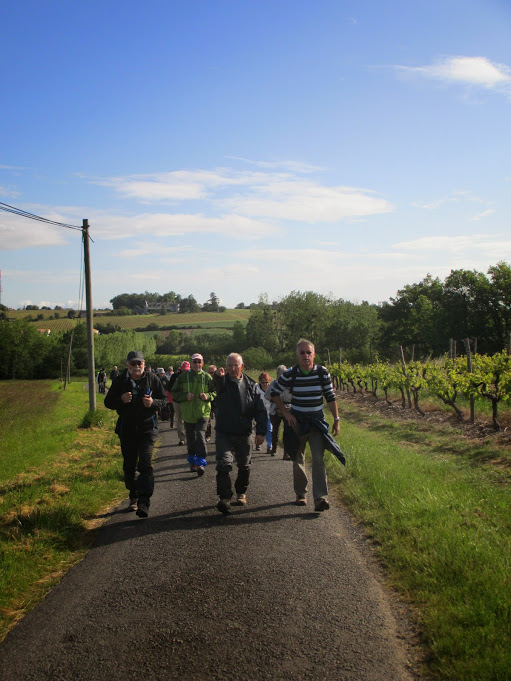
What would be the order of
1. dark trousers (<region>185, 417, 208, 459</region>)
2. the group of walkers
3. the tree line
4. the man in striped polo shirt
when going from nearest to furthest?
the group of walkers, the man in striped polo shirt, dark trousers (<region>185, 417, 208, 459</region>), the tree line

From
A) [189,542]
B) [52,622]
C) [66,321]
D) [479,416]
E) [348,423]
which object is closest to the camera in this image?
[52,622]

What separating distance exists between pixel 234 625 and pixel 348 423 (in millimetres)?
12357

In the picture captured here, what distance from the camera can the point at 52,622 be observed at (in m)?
4.04

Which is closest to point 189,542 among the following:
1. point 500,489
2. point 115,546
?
point 115,546

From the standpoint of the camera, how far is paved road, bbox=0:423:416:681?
11.0 feet

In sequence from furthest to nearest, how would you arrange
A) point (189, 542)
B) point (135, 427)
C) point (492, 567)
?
point (135, 427) → point (189, 542) → point (492, 567)

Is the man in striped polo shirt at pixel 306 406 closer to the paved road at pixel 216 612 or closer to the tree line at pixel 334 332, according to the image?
the paved road at pixel 216 612

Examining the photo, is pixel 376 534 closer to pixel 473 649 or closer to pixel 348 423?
pixel 473 649

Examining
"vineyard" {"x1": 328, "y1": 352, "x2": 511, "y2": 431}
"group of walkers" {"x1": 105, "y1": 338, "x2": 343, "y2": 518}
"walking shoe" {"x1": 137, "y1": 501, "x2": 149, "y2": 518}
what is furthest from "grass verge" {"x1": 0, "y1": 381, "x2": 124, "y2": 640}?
"vineyard" {"x1": 328, "y1": 352, "x2": 511, "y2": 431}

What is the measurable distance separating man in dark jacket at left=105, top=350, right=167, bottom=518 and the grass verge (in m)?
0.75

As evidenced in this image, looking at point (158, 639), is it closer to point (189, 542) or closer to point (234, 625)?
point (234, 625)

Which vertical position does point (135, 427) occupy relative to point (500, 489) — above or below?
above

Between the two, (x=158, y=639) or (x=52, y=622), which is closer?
(x=158, y=639)

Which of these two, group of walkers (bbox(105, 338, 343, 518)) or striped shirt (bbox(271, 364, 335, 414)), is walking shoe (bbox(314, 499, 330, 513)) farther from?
striped shirt (bbox(271, 364, 335, 414))
